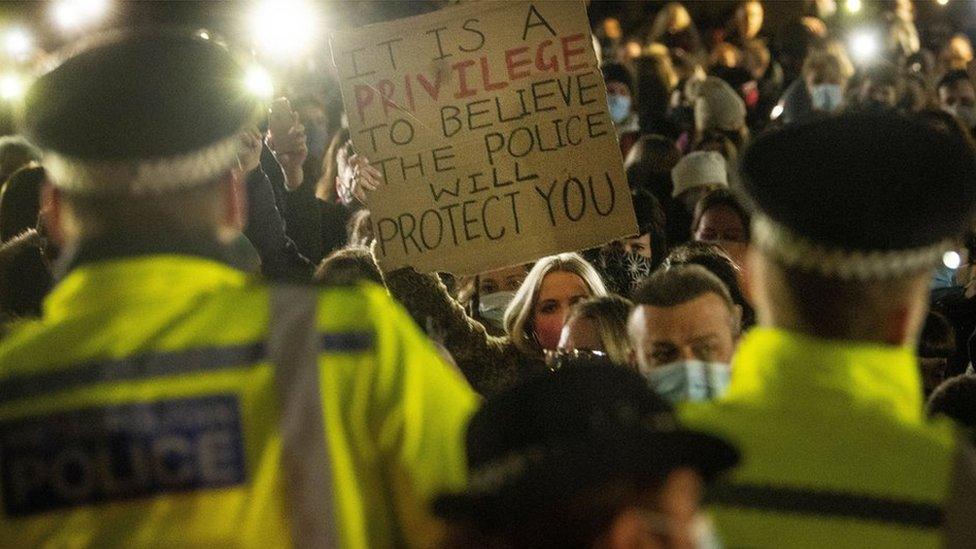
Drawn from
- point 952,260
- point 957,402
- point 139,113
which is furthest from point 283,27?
point 139,113

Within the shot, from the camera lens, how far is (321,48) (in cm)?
1055

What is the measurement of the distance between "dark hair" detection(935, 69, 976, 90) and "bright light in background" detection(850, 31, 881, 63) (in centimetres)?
244

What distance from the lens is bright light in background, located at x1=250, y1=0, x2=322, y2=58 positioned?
30.3ft

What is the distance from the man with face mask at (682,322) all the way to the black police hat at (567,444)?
4.97 ft

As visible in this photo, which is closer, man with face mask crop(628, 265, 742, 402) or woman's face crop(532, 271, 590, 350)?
man with face mask crop(628, 265, 742, 402)

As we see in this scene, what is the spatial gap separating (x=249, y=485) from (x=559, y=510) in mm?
651

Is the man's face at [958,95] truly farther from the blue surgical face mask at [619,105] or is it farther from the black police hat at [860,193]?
the black police hat at [860,193]

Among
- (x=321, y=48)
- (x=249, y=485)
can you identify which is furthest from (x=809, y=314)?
(x=321, y=48)

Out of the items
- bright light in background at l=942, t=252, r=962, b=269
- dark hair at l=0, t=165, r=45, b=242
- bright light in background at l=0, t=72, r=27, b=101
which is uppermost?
bright light in background at l=0, t=72, r=27, b=101

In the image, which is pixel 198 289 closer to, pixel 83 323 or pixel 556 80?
pixel 83 323

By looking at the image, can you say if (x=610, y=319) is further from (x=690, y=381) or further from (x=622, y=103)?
(x=622, y=103)

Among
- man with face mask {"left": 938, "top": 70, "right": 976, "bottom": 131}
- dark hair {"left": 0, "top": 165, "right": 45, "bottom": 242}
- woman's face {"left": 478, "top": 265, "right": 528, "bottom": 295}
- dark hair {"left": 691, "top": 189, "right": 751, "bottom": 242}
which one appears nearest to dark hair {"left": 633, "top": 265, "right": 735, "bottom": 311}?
woman's face {"left": 478, "top": 265, "right": 528, "bottom": 295}

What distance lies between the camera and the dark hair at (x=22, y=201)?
570 centimetres

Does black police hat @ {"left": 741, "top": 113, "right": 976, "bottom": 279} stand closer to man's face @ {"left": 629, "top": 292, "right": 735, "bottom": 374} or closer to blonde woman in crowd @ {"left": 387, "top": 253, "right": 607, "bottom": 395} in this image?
man's face @ {"left": 629, "top": 292, "right": 735, "bottom": 374}
